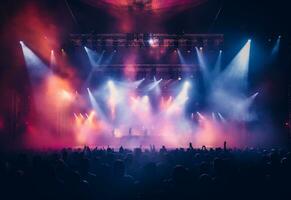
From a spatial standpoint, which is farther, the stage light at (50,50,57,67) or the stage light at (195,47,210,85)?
the stage light at (195,47,210,85)

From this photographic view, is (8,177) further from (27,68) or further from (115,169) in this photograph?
(27,68)

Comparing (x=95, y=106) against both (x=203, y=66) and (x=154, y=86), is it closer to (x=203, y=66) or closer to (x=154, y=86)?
(x=154, y=86)

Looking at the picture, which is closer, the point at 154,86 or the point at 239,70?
the point at 239,70

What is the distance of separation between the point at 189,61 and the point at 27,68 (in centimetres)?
1364

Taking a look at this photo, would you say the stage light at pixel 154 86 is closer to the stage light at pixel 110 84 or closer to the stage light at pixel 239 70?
the stage light at pixel 110 84

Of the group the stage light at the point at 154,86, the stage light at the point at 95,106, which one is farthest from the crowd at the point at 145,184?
the stage light at the point at 154,86

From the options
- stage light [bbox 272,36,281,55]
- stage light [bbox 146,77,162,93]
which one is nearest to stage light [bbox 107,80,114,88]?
stage light [bbox 146,77,162,93]

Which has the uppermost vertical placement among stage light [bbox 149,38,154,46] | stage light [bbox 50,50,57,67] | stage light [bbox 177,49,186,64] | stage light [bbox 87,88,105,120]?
stage light [bbox 149,38,154,46]

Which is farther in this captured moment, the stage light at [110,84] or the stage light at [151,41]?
the stage light at [110,84]

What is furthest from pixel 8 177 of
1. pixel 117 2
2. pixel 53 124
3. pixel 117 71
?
pixel 117 71

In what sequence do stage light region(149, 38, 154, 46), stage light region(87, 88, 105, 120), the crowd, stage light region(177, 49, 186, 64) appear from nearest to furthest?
the crowd
stage light region(149, 38, 154, 46)
stage light region(177, 49, 186, 64)
stage light region(87, 88, 105, 120)

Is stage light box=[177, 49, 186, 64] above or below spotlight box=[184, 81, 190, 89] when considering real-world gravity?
above

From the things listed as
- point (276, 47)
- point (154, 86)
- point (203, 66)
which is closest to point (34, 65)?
point (203, 66)

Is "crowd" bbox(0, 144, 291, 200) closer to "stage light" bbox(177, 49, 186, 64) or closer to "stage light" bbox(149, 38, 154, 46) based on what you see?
"stage light" bbox(149, 38, 154, 46)
